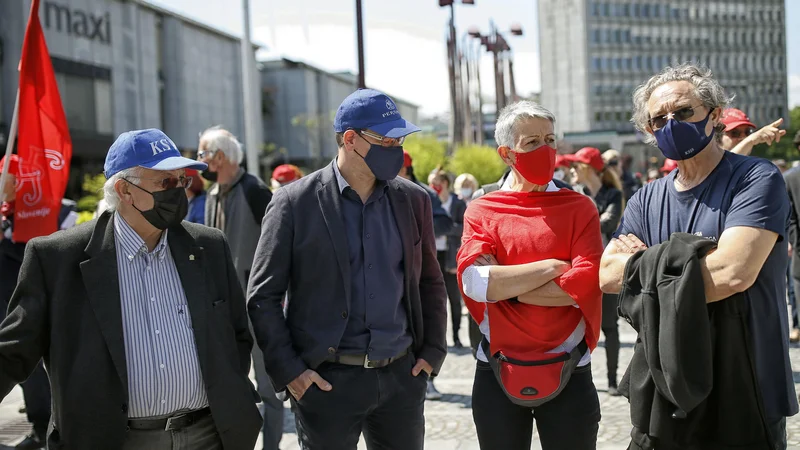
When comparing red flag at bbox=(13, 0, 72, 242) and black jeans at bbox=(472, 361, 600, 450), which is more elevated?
red flag at bbox=(13, 0, 72, 242)

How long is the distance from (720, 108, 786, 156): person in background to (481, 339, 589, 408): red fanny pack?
59.0 inches

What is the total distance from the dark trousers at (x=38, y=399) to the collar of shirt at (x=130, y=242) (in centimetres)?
336

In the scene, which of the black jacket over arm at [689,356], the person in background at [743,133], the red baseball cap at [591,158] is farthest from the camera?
the red baseball cap at [591,158]

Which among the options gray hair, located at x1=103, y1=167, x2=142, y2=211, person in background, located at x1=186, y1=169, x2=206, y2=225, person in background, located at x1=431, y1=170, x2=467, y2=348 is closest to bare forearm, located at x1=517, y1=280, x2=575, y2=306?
gray hair, located at x1=103, y1=167, x2=142, y2=211

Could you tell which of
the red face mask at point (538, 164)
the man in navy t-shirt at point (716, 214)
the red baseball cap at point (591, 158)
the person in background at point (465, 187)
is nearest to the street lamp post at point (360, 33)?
the person in background at point (465, 187)

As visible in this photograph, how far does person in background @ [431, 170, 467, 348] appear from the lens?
388 inches

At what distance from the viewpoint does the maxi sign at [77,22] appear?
41.2 m

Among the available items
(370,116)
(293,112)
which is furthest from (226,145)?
(293,112)

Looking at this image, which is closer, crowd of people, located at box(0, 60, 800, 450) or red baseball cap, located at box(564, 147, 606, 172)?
crowd of people, located at box(0, 60, 800, 450)

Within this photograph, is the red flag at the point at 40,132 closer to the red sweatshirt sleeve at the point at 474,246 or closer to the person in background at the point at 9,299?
the person in background at the point at 9,299

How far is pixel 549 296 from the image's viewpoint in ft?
11.4

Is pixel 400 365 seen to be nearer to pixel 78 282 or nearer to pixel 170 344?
pixel 170 344

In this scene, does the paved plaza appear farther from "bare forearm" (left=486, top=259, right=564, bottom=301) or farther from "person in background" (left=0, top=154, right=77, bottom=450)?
"bare forearm" (left=486, top=259, right=564, bottom=301)

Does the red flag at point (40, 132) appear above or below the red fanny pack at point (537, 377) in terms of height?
above
